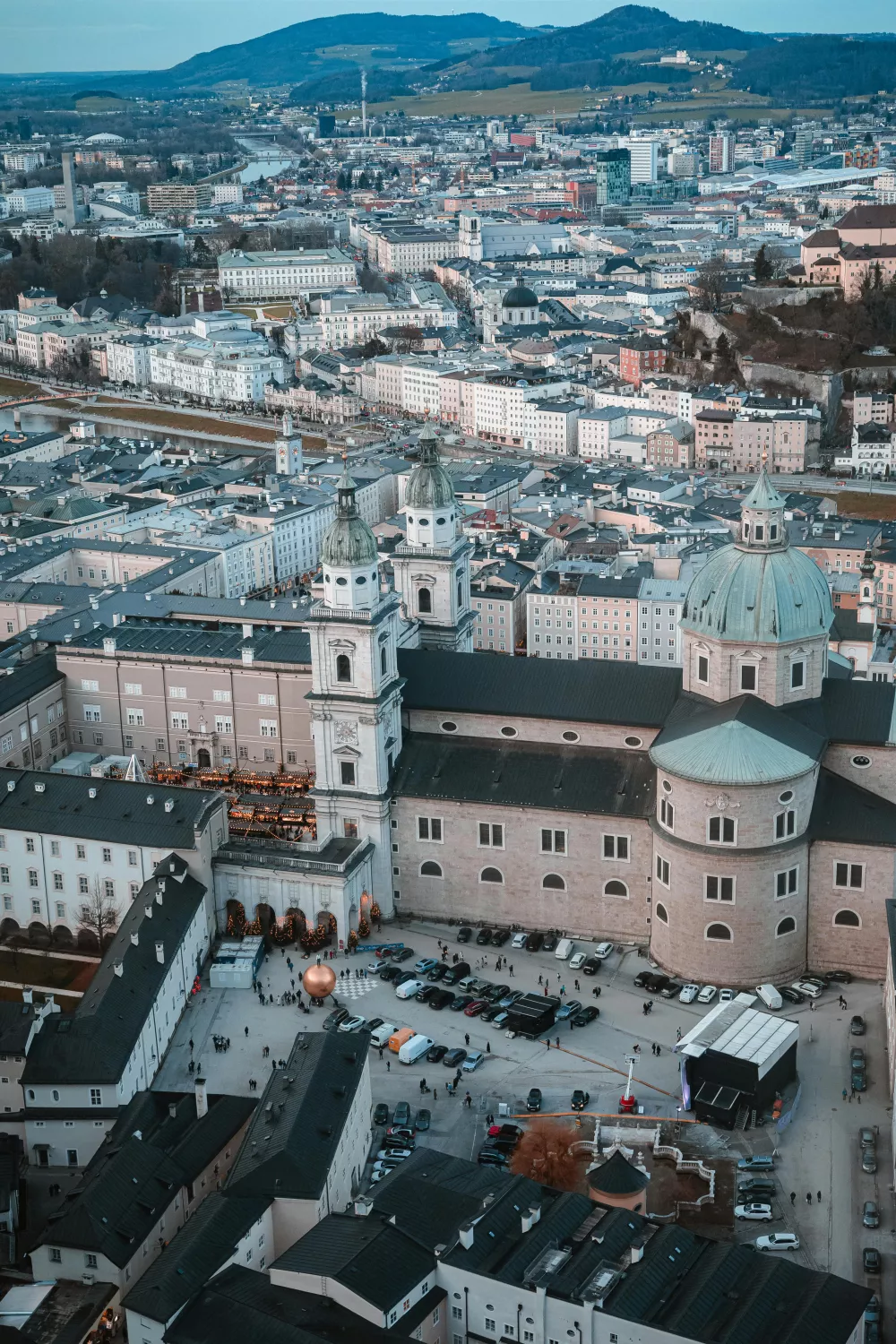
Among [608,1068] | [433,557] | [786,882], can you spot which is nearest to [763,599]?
[786,882]

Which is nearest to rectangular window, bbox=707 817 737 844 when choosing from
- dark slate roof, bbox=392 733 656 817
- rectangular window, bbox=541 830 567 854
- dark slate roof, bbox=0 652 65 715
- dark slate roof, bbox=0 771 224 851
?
dark slate roof, bbox=392 733 656 817

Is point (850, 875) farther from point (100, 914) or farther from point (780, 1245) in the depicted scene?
point (100, 914)

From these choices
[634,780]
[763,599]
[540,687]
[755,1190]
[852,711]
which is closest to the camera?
[755,1190]

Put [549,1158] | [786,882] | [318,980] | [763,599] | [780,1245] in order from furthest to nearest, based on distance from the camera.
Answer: [763,599]
[786,882]
[549,1158]
[780,1245]
[318,980]

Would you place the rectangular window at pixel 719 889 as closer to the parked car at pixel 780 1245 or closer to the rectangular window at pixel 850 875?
the rectangular window at pixel 850 875

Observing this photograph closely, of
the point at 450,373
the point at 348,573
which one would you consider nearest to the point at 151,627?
the point at 348,573
